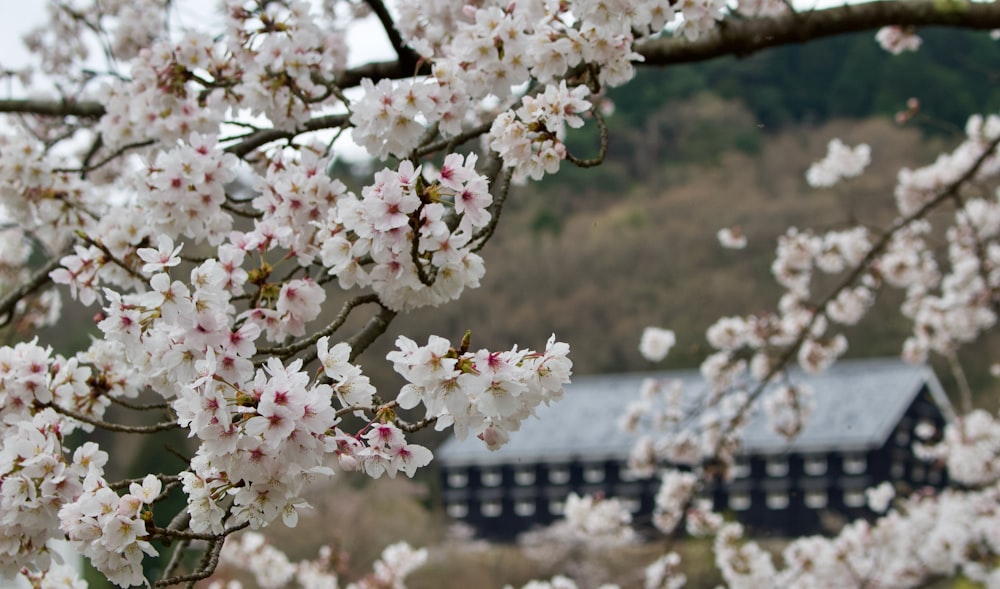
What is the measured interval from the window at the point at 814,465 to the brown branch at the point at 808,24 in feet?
51.9

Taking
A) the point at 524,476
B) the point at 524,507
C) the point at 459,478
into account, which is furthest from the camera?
the point at 524,476

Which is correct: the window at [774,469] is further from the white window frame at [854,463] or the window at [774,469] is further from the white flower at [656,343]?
the white flower at [656,343]

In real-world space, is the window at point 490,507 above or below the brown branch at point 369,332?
above

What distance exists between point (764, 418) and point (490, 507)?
5310 millimetres

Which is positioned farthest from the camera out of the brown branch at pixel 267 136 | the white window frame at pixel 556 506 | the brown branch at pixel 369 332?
the white window frame at pixel 556 506

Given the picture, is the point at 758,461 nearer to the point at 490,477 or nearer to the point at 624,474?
the point at 624,474

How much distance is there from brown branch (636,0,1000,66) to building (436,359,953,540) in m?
14.2

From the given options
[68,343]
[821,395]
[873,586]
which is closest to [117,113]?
Answer: [873,586]

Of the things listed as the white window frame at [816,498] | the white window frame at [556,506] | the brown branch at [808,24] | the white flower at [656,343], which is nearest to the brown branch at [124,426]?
the brown branch at [808,24]

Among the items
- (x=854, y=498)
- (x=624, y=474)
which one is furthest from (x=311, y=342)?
(x=624, y=474)

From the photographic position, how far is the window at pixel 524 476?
1877 cm

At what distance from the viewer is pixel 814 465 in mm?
17312

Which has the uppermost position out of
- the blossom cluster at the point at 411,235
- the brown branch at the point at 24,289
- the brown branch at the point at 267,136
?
the brown branch at the point at 267,136

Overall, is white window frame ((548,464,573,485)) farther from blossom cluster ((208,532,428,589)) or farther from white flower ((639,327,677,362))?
white flower ((639,327,677,362))
